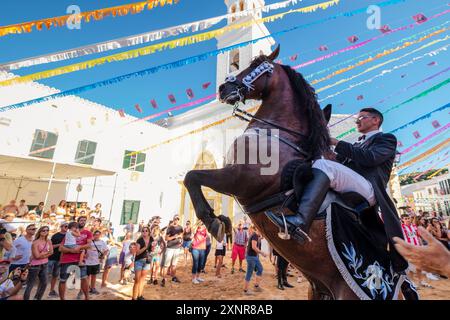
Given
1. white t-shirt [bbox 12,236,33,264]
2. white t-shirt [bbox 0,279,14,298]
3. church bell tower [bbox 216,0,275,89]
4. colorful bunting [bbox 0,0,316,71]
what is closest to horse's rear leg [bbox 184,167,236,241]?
colorful bunting [bbox 0,0,316,71]

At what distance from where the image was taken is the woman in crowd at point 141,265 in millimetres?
6555

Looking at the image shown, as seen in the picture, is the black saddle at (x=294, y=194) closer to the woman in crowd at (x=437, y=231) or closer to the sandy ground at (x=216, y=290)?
the sandy ground at (x=216, y=290)

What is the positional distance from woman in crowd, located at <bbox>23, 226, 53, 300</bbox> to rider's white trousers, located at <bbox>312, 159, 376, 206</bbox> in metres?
7.02

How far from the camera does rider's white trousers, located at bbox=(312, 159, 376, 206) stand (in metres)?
2.12

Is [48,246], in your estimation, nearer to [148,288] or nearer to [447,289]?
[148,288]

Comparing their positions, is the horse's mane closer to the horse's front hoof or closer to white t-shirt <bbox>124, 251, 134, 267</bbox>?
the horse's front hoof

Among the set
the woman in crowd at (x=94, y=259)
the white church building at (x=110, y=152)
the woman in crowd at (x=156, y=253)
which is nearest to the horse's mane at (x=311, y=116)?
the woman in crowd at (x=156, y=253)

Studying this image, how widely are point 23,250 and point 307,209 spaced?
7.36 metres

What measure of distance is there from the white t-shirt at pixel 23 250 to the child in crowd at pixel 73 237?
803mm

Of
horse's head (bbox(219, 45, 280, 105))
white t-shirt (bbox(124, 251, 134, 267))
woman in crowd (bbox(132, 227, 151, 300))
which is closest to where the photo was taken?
horse's head (bbox(219, 45, 280, 105))

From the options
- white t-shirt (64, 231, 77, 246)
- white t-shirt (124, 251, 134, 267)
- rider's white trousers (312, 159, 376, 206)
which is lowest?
white t-shirt (124, 251, 134, 267)

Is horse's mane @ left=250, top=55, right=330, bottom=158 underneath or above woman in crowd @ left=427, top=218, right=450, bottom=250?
above

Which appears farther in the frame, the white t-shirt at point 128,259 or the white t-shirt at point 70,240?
the white t-shirt at point 128,259

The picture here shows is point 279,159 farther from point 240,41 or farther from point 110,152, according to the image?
point 240,41
